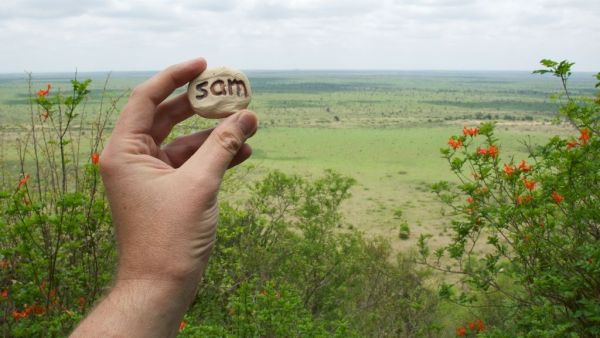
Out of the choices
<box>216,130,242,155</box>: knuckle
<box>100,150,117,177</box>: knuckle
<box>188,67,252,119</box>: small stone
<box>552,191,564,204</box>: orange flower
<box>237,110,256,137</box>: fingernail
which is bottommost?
<box>552,191,564,204</box>: orange flower

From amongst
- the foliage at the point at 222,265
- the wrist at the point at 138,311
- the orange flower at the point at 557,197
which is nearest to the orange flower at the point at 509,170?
the orange flower at the point at 557,197

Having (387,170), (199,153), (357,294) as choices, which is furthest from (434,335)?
(387,170)

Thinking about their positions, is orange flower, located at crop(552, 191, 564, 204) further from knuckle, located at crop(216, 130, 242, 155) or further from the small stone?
knuckle, located at crop(216, 130, 242, 155)

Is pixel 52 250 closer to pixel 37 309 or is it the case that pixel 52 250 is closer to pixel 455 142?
pixel 37 309

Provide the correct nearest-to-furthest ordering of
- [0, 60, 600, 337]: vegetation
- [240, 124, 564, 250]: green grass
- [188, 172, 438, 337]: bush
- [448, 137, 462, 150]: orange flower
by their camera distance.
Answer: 1. [0, 60, 600, 337]: vegetation
2. [448, 137, 462, 150]: orange flower
3. [188, 172, 438, 337]: bush
4. [240, 124, 564, 250]: green grass

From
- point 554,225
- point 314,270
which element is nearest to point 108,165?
point 554,225

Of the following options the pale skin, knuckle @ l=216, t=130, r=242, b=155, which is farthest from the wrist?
knuckle @ l=216, t=130, r=242, b=155

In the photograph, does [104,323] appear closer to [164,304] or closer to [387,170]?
[164,304]
